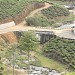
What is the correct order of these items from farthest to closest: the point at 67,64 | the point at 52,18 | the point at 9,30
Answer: the point at 52,18 → the point at 9,30 → the point at 67,64

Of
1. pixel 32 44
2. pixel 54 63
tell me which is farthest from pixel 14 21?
pixel 32 44

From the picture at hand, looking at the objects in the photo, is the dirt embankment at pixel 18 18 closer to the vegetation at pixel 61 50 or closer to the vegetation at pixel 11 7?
the vegetation at pixel 11 7

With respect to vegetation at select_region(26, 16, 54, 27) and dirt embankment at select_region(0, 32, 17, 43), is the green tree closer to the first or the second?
dirt embankment at select_region(0, 32, 17, 43)

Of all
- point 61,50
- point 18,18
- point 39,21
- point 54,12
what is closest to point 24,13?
point 18,18

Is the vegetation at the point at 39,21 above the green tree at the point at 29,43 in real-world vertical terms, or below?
above

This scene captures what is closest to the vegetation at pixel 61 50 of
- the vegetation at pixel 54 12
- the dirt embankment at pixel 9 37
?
the dirt embankment at pixel 9 37

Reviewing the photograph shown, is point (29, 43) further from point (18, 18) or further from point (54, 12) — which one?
point (54, 12)

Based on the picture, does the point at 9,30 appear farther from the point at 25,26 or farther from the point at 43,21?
the point at 43,21

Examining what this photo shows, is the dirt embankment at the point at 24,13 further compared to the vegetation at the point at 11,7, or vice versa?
the vegetation at the point at 11,7
